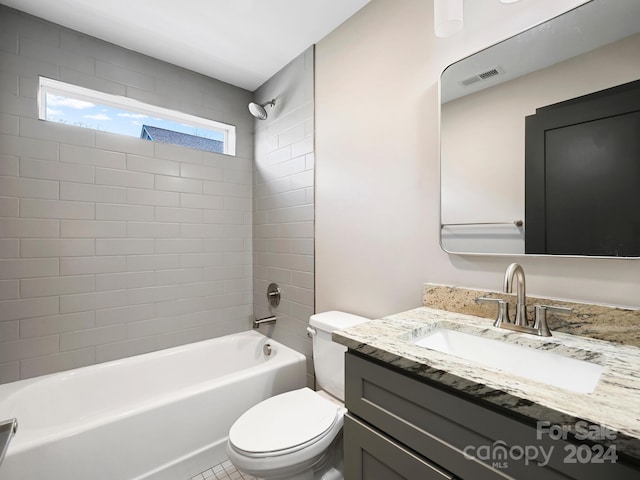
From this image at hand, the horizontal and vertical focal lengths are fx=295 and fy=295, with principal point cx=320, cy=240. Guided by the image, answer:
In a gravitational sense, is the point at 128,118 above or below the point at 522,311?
above

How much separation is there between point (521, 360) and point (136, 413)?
1639 millimetres

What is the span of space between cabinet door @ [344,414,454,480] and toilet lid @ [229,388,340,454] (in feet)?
1.08

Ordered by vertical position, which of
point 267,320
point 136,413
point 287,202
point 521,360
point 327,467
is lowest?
point 327,467

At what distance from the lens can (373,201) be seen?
1.64 m

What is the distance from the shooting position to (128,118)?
84.6 inches

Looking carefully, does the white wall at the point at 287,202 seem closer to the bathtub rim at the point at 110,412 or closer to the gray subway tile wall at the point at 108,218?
the gray subway tile wall at the point at 108,218

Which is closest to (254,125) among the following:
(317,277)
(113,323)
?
(317,277)

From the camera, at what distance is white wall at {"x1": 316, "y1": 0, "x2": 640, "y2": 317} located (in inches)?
42.4

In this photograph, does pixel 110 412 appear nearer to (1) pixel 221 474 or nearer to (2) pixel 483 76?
(1) pixel 221 474

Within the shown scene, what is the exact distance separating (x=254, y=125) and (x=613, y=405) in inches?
109

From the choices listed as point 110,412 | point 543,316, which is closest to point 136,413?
point 110,412

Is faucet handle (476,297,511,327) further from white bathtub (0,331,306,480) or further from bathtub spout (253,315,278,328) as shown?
bathtub spout (253,315,278,328)

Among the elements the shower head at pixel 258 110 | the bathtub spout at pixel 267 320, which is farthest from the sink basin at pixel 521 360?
the shower head at pixel 258 110

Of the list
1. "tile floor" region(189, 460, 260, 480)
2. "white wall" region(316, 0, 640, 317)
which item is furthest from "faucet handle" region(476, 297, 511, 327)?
"tile floor" region(189, 460, 260, 480)
